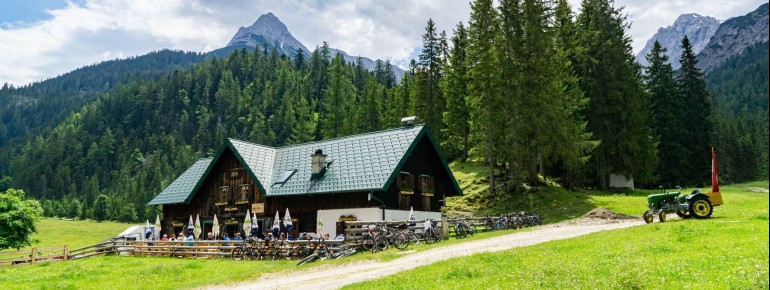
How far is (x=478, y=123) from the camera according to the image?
47.0 meters

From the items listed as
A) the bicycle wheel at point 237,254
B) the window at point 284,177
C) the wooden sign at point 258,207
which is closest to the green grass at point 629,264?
the bicycle wheel at point 237,254

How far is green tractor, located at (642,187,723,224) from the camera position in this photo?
74.1ft

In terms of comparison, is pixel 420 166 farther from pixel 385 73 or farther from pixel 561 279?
pixel 385 73

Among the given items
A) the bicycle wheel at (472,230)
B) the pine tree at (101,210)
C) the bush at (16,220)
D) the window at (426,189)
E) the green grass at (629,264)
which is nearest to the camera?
the green grass at (629,264)

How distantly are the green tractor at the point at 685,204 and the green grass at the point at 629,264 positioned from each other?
2139 mm

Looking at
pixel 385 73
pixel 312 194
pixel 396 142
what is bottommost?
pixel 312 194

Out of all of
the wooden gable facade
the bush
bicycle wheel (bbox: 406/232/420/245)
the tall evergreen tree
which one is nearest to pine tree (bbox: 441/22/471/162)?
the tall evergreen tree

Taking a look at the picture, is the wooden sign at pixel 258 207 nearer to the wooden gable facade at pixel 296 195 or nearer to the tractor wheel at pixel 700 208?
the wooden gable facade at pixel 296 195

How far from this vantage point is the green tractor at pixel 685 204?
74.1 ft

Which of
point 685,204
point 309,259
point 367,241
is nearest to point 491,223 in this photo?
point 367,241

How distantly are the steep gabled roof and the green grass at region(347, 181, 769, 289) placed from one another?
14.8 meters

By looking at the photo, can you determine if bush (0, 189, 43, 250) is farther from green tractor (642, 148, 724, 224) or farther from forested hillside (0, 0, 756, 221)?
green tractor (642, 148, 724, 224)

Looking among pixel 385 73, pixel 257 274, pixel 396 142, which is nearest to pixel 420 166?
pixel 396 142

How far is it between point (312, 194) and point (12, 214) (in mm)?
25182
